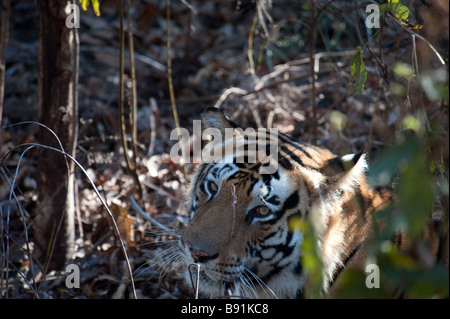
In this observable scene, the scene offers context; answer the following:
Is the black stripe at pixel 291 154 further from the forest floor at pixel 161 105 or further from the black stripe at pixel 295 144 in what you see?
the forest floor at pixel 161 105

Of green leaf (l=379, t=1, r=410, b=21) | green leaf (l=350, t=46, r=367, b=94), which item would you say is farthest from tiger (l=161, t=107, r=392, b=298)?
green leaf (l=379, t=1, r=410, b=21)

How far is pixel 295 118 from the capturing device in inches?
212

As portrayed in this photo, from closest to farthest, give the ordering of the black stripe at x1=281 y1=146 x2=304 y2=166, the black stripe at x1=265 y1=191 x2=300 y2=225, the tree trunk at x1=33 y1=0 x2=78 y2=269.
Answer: the black stripe at x1=265 y1=191 x2=300 y2=225, the black stripe at x1=281 y1=146 x2=304 y2=166, the tree trunk at x1=33 y1=0 x2=78 y2=269

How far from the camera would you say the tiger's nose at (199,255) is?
245cm

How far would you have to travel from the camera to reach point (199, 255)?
2.47 m

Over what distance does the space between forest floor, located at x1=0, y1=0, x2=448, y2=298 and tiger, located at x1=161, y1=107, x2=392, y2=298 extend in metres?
0.57

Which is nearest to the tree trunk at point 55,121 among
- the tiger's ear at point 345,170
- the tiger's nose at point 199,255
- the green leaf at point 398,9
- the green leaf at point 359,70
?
the tiger's nose at point 199,255

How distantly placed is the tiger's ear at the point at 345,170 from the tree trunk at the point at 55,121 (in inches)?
63.2

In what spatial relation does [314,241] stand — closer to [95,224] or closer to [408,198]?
[408,198]

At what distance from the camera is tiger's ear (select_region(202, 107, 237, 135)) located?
10.2 feet

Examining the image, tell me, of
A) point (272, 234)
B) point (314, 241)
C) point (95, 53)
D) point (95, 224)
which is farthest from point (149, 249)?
point (95, 53)

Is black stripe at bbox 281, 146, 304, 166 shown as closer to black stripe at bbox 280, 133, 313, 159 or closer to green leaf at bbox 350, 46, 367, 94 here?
black stripe at bbox 280, 133, 313, 159

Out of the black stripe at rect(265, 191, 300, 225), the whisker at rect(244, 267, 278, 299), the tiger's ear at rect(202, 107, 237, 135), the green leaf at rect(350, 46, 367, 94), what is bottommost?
the whisker at rect(244, 267, 278, 299)

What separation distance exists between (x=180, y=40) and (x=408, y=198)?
20.3ft
